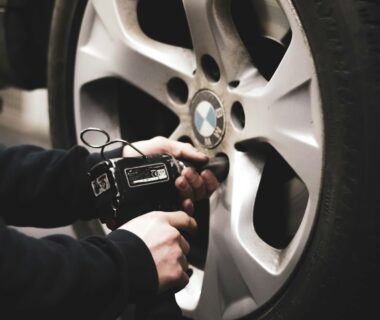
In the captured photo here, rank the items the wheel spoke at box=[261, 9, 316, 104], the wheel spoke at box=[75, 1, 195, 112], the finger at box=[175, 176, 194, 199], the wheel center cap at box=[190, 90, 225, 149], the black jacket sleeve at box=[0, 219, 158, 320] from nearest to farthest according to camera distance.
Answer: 1. the black jacket sleeve at box=[0, 219, 158, 320]
2. the wheel spoke at box=[261, 9, 316, 104]
3. the finger at box=[175, 176, 194, 199]
4. the wheel center cap at box=[190, 90, 225, 149]
5. the wheel spoke at box=[75, 1, 195, 112]

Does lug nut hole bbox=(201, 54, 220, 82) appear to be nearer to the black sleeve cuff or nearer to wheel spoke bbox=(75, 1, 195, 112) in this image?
wheel spoke bbox=(75, 1, 195, 112)

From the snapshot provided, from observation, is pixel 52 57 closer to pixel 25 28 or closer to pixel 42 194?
pixel 25 28

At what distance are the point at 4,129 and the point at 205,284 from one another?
8.91ft

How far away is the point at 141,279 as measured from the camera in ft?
2.65

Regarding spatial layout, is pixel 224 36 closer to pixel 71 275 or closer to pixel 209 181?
pixel 209 181

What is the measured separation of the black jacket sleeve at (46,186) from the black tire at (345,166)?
1.43 feet

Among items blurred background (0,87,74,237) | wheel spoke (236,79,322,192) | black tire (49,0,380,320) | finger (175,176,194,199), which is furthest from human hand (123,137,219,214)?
blurred background (0,87,74,237)

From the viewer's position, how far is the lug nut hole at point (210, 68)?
3.71 feet

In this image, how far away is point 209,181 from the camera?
3.51 feet

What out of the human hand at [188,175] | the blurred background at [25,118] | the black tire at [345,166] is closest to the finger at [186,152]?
the human hand at [188,175]

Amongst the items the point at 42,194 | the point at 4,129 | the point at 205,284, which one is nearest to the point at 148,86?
the point at 42,194

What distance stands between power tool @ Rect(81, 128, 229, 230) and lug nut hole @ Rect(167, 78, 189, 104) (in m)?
0.24

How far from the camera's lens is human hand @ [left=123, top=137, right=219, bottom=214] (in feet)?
3.30

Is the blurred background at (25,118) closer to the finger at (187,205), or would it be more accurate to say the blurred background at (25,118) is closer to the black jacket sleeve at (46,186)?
the black jacket sleeve at (46,186)
